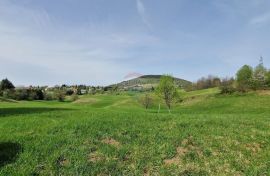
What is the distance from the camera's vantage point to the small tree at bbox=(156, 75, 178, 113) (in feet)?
197

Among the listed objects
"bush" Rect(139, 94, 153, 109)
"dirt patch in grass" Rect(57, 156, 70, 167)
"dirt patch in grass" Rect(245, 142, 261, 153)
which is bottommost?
"dirt patch in grass" Rect(57, 156, 70, 167)

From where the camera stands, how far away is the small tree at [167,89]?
60188 millimetres

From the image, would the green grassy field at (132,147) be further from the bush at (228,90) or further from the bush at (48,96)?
the bush at (48,96)

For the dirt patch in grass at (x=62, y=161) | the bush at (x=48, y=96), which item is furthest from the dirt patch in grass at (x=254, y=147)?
the bush at (x=48, y=96)

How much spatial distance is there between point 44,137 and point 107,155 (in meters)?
4.01

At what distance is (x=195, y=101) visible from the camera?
87875mm

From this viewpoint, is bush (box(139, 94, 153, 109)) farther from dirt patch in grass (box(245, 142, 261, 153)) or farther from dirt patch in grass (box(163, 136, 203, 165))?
dirt patch in grass (box(245, 142, 261, 153))

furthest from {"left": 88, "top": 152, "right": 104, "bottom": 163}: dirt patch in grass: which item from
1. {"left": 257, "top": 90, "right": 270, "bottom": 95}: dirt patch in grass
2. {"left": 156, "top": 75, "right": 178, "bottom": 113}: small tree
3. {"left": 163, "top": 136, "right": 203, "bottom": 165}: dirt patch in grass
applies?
{"left": 257, "top": 90, "right": 270, "bottom": 95}: dirt patch in grass

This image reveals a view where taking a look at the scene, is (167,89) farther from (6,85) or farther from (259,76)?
(6,85)

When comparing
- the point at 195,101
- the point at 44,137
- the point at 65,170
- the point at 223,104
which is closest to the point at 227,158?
the point at 65,170

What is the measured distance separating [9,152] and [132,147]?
5.76 metres

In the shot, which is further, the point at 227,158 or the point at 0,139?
the point at 0,139

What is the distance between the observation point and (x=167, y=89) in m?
60.7

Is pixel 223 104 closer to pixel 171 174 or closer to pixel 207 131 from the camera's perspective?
pixel 207 131
